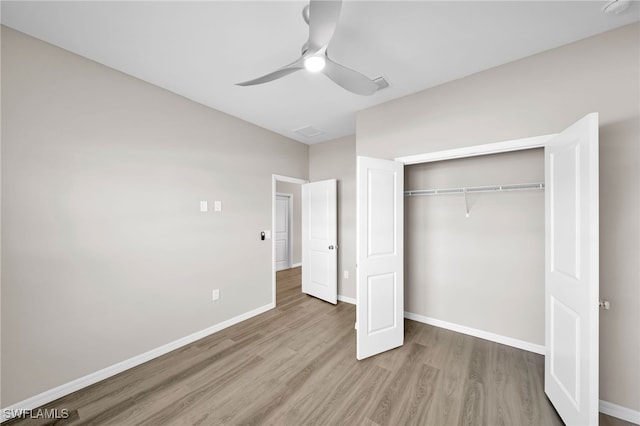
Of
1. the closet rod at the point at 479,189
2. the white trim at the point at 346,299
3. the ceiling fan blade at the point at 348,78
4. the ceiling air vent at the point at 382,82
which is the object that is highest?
the ceiling air vent at the point at 382,82

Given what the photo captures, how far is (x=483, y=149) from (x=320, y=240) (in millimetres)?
2614

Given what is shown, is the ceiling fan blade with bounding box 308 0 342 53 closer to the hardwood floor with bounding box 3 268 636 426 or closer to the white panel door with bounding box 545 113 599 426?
the white panel door with bounding box 545 113 599 426

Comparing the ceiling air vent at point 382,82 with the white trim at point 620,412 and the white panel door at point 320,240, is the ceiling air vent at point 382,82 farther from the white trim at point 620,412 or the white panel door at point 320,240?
the white trim at point 620,412

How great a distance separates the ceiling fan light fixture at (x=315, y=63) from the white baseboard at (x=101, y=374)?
9.75 feet

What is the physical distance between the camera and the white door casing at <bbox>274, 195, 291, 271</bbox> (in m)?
6.31

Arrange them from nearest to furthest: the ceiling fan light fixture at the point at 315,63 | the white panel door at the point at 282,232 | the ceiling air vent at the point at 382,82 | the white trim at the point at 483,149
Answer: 1. the ceiling fan light fixture at the point at 315,63
2. the white trim at the point at 483,149
3. the ceiling air vent at the point at 382,82
4. the white panel door at the point at 282,232

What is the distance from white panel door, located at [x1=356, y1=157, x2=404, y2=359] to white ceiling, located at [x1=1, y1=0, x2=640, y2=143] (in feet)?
3.12

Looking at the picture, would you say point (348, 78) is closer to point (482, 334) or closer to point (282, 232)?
point (482, 334)

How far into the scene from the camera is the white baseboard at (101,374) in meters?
1.72

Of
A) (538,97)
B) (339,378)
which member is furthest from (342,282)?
(538,97)

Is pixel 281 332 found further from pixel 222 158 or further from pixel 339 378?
pixel 222 158

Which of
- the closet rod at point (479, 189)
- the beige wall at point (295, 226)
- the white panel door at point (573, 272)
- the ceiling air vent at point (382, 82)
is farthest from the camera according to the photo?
the beige wall at point (295, 226)

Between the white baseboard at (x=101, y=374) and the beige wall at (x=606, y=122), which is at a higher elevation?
the beige wall at (x=606, y=122)

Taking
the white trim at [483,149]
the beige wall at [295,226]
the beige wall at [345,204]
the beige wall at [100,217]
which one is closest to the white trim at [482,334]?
the beige wall at [345,204]
